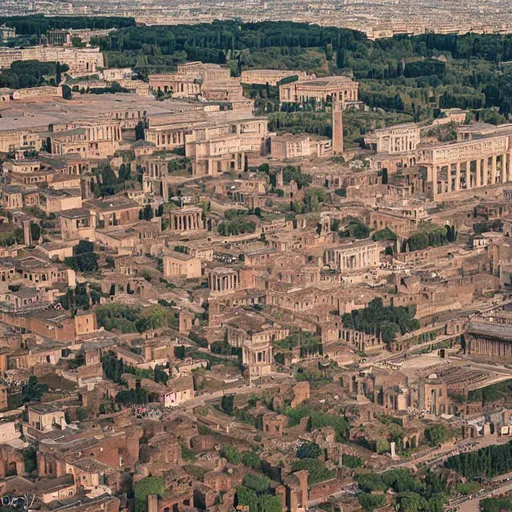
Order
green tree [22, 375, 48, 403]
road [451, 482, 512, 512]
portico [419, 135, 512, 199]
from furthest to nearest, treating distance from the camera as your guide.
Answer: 1. portico [419, 135, 512, 199]
2. green tree [22, 375, 48, 403]
3. road [451, 482, 512, 512]

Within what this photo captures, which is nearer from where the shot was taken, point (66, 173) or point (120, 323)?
point (120, 323)

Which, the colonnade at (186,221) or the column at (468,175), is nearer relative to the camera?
the colonnade at (186,221)

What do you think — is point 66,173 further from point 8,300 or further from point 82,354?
point 82,354

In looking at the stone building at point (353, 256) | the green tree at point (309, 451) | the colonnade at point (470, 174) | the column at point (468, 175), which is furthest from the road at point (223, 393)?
the column at point (468, 175)

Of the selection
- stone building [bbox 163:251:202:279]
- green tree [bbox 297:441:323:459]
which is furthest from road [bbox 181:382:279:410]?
stone building [bbox 163:251:202:279]

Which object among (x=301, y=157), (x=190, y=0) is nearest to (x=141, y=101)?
(x=301, y=157)

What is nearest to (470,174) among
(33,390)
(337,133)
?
(337,133)

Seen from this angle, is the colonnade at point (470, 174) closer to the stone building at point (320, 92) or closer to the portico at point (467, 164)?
the portico at point (467, 164)

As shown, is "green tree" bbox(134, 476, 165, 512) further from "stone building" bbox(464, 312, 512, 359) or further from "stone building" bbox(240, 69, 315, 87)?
"stone building" bbox(240, 69, 315, 87)

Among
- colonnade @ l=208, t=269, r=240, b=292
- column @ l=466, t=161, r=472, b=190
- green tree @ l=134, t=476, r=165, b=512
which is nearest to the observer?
green tree @ l=134, t=476, r=165, b=512

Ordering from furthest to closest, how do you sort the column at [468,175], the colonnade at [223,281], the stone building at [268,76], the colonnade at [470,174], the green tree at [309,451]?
1. the stone building at [268,76]
2. the column at [468,175]
3. the colonnade at [470,174]
4. the colonnade at [223,281]
5. the green tree at [309,451]

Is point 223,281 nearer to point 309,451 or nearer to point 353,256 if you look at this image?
point 353,256
